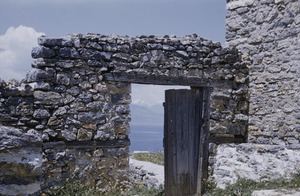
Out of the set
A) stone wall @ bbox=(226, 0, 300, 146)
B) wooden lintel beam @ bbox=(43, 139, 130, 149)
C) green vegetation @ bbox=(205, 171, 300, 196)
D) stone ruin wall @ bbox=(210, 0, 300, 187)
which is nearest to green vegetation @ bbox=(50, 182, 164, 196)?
wooden lintel beam @ bbox=(43, 139, 130, 149)

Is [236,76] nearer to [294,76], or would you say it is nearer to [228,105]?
[228,105]

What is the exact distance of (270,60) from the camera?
6.75 metres

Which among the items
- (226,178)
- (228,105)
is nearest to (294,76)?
(228,105)

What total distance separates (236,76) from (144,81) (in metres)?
2.16

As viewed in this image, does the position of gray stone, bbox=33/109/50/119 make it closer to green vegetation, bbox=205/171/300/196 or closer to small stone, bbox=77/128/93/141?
small stone, bbox=77/128/93/141

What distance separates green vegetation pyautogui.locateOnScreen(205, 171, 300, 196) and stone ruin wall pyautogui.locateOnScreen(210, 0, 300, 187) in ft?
0.84

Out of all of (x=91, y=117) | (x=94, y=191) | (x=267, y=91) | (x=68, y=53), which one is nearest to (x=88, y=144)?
(x=91, y=117)

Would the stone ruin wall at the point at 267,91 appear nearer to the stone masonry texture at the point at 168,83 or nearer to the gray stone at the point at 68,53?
the stone masonry texture at the point at 168,83

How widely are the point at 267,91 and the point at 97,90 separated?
142 inches

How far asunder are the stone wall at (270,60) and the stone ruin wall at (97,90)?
1.91ft

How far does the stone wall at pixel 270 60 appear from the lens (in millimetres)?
6328

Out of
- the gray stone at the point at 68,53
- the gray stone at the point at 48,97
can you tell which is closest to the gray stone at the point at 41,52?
the gray stone at the point at 68,53

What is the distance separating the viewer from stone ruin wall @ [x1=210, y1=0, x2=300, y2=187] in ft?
20.6

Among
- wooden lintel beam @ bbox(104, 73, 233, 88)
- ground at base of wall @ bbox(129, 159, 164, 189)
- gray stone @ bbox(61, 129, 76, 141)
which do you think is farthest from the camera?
ground at base of wall @ bbox(129, 159, 164, 189)
